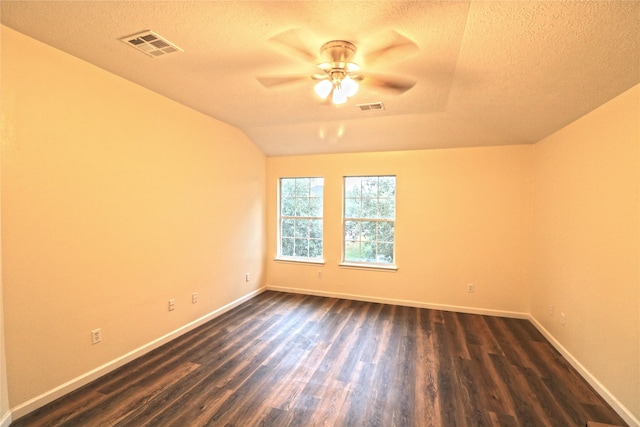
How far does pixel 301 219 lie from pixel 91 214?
3.17m

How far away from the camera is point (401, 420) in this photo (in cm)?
203

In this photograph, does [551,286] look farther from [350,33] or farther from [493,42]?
[350,33]

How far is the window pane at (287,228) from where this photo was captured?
520cm

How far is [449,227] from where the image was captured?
167 inches

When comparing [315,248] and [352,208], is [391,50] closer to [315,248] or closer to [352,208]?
[352,208]

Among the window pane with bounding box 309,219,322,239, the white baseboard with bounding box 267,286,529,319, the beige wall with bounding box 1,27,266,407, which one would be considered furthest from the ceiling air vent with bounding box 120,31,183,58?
the white baseboard with bounding box 267,286,529,319

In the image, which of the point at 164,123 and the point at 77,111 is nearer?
the point at 77,111

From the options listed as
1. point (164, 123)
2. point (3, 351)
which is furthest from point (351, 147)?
point (3, 351)

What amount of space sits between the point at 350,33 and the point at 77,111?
2.18 m

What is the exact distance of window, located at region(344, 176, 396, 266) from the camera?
4621mm

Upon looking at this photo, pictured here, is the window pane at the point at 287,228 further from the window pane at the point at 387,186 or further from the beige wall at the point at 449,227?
the window pane at the point at 387,186

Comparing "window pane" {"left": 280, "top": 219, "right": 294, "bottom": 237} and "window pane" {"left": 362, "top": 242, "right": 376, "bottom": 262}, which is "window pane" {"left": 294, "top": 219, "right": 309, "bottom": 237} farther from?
"window pane" {"left": 362, "top": 242, "right": 376, "bottom": 262}

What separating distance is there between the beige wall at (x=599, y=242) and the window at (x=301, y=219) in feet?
10.4

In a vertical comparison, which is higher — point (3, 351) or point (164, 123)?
point (164, 123)
